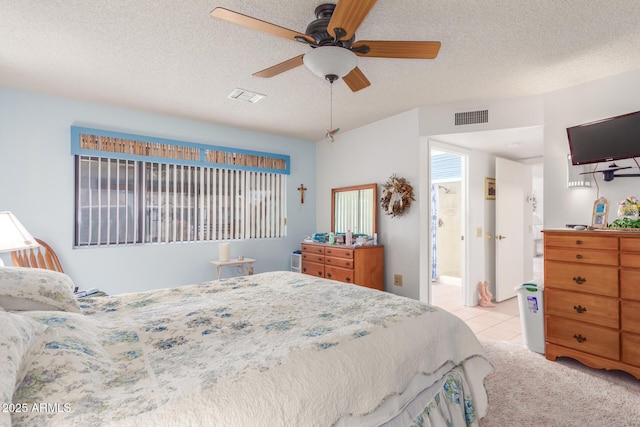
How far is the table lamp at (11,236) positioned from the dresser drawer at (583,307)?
421cm

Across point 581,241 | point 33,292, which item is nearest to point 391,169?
point 581,241

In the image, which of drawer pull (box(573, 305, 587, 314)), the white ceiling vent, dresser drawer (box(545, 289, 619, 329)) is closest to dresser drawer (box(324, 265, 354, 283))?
dresser drawer (box(545, 289, 619, 329))

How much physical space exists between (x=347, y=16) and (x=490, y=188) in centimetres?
396

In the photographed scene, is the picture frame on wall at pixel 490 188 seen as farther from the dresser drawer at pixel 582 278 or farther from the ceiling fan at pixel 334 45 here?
the ceiling fan at pixel 334 45

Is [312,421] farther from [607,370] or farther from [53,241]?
[53,241]

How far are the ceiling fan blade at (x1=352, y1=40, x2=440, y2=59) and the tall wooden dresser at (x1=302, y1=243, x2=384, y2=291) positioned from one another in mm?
2429

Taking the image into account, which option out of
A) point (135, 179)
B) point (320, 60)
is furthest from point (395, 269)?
point (135, 179)

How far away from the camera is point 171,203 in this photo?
13.5 ft

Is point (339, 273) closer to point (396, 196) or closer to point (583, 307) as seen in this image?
point (396, 196)

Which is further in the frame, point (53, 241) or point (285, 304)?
point (53, 241)

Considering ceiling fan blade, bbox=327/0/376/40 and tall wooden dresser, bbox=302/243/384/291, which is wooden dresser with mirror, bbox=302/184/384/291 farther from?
ceiling fan blade, bbox=327/0/376/40

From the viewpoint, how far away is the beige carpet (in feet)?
6.37

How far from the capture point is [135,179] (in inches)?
152

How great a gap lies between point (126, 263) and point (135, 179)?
103cm
